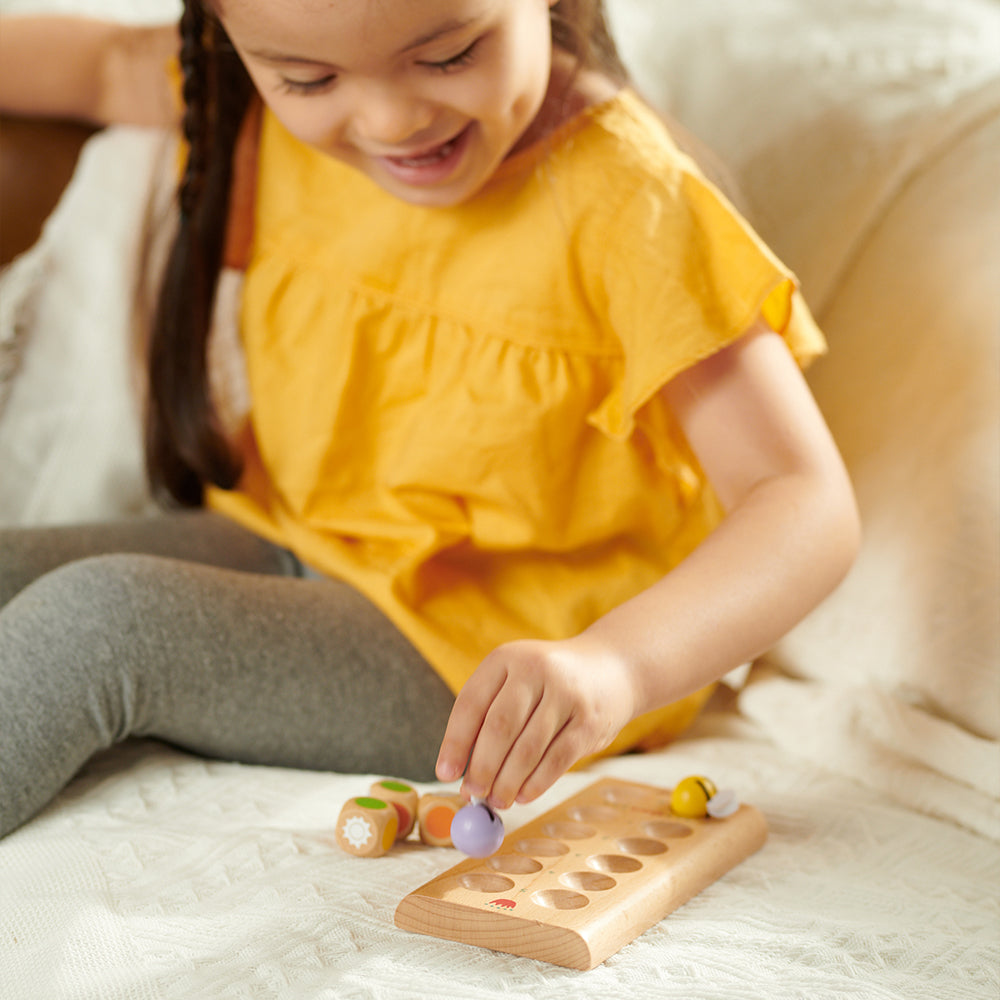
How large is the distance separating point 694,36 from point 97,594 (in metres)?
0.74

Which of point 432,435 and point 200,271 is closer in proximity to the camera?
point 432,435

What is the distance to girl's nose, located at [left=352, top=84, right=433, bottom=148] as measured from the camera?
0.62 m

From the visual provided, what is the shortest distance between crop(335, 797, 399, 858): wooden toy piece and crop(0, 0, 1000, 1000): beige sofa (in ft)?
0.04

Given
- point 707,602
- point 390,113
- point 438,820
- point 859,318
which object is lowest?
point 438,820

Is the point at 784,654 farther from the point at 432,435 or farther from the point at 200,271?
the point at 200,271

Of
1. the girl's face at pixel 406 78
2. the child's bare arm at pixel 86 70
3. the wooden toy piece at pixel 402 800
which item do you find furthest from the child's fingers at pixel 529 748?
the child's bare arm at pixel 86 70

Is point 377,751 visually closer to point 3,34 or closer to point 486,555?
point 486,555

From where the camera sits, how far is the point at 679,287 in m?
0.66

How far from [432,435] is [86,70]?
1.47 ft

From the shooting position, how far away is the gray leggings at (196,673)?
2.01ft

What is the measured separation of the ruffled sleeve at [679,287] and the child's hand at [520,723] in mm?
198

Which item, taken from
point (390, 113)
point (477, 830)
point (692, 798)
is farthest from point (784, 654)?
point (390, 113)

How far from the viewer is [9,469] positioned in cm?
93

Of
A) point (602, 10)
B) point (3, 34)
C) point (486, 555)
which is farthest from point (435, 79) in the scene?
point (3, 34)
